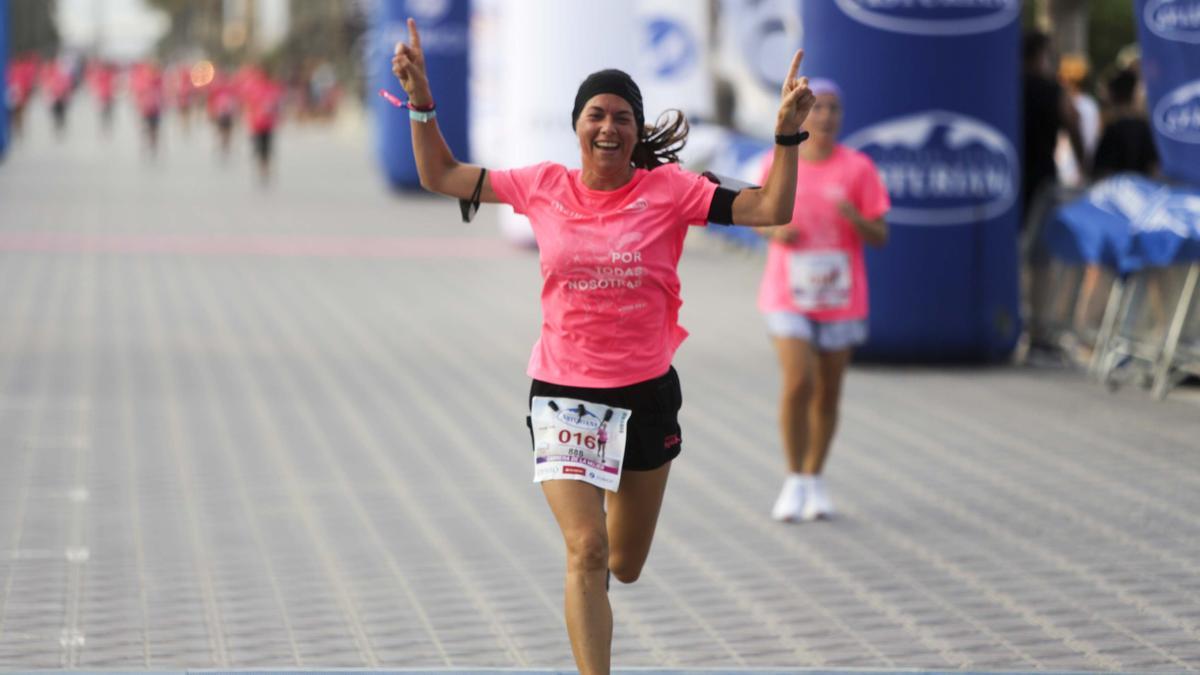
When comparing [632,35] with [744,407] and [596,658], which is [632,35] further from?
[596,658]

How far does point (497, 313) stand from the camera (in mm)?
15500

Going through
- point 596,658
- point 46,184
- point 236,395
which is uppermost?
point 596,658

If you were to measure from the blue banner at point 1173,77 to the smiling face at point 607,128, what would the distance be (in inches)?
263

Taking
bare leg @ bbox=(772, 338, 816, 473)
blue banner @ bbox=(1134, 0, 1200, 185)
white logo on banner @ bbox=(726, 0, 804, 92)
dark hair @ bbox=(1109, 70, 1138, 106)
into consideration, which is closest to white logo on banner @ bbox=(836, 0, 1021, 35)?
blue banner @ bbox=(1134, 0, 1200, 185)

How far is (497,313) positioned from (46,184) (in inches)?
639

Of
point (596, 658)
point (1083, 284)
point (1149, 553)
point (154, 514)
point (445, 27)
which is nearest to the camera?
point (596, 658)

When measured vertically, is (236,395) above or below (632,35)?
below

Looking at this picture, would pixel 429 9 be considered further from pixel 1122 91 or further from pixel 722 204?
pixel 722 204

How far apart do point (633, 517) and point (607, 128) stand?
3.39ft

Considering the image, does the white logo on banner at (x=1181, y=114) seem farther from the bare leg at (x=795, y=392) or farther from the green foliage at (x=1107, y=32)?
the green foliage at (x=1107, y=32)

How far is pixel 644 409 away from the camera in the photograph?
17.0ft

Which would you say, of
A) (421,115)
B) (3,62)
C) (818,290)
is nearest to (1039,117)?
(818,290)

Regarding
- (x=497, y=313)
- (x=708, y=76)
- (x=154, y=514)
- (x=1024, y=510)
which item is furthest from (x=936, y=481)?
(x=708, y=76)

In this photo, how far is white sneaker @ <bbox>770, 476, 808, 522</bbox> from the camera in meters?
8.13
